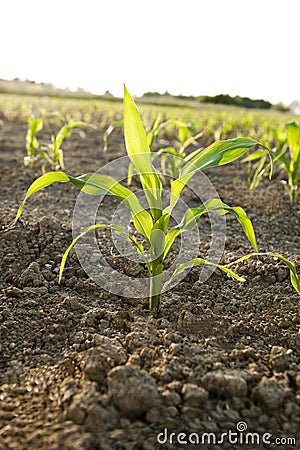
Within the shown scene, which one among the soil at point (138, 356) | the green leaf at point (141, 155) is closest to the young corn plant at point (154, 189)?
the green leaf at point (141, 155)

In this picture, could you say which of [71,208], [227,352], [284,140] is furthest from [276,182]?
[227,352]

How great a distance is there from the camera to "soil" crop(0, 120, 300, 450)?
1.09 metres

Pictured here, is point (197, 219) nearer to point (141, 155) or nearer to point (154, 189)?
point (154, 189)

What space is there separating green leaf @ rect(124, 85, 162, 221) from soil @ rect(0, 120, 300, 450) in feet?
1.32

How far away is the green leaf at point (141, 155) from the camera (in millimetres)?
1466

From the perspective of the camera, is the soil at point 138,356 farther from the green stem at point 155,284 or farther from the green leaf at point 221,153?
Answer: the green leaf at point 221,153

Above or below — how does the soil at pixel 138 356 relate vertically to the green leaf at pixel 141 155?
below

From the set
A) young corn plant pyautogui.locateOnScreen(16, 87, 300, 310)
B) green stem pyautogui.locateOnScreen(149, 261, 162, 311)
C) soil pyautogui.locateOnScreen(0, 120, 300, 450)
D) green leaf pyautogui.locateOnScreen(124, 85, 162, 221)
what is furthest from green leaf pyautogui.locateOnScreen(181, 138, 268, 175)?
soil pyautogui.locateOnScreen(0, 120, 300, 450)

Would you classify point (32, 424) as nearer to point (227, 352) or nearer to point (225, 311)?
point (227, 352)

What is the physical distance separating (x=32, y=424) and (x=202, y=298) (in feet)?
2.62

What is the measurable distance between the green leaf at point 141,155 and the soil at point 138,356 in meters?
0.40

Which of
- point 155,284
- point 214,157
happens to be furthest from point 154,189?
point 155,284

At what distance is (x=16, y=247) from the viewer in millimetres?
2020

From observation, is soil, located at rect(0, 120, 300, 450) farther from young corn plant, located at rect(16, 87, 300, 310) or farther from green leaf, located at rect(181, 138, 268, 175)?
green leaf, located at rect(181, 138, 268, 175)
